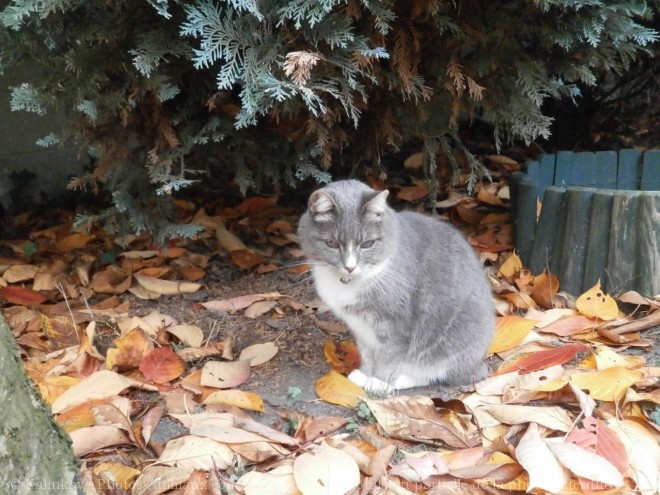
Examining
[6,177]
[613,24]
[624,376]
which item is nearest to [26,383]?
[624,376]

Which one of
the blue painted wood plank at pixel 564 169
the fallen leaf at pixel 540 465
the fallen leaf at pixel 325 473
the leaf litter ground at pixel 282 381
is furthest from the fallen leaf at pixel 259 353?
the blue painted wood plank at pixel 564 169

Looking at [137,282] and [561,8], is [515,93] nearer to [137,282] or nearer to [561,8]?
[561,8]

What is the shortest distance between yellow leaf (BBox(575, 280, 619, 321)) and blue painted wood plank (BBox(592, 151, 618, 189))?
1.10 meters

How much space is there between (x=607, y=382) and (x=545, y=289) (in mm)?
928

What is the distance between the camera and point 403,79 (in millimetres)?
3002

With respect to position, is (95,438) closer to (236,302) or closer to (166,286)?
(236,302)

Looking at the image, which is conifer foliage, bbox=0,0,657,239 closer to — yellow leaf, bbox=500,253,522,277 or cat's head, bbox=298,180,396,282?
cat's head, bbox=298,180,396,282

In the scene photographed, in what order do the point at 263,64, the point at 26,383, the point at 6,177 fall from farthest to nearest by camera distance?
the point at 6,177 < the point at 263,64 < the point at 26,383

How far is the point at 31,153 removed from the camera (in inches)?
174

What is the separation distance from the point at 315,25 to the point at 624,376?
174 centimetres

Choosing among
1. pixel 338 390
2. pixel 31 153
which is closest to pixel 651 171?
pixel 338 390

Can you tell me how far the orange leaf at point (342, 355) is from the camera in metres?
2.96

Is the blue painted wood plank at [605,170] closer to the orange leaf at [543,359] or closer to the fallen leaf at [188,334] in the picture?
the orange leaf at [543,359]

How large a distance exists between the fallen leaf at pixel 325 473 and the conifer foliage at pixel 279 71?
128 cm
